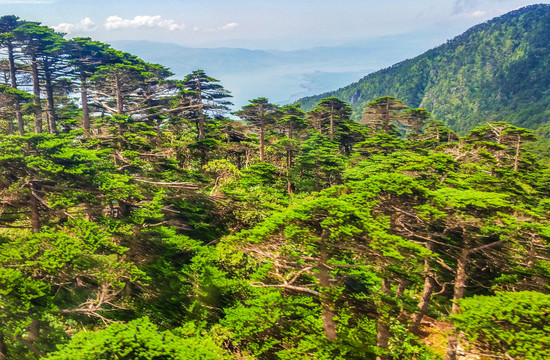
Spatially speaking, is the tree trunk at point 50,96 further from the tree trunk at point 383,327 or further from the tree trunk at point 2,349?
the tree trunk at point 383,327

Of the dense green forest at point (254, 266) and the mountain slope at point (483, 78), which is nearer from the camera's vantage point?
the dense green forest at point (254, 266)

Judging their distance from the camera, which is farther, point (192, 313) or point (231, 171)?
point (231, 171)

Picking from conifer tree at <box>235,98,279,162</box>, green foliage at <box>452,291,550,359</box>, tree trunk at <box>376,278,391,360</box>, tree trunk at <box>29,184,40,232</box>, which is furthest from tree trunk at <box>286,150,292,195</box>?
green foliage at <box>452,291,550,359</box>

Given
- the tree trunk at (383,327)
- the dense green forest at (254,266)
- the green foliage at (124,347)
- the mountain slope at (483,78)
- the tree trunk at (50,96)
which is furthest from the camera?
the mountain slope at (483,78)

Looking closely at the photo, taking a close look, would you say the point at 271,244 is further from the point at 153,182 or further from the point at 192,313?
the point at 153,182

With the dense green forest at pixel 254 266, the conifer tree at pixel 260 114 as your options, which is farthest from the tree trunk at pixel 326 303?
the conifer tree at pixel 260 114

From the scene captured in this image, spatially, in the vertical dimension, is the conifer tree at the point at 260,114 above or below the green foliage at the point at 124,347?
above

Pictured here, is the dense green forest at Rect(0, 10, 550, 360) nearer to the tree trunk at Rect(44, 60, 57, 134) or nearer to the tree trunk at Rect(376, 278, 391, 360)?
the tree trunk at Rect(376, 278, 391, 360)

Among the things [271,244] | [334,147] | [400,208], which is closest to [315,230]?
[271,244]
